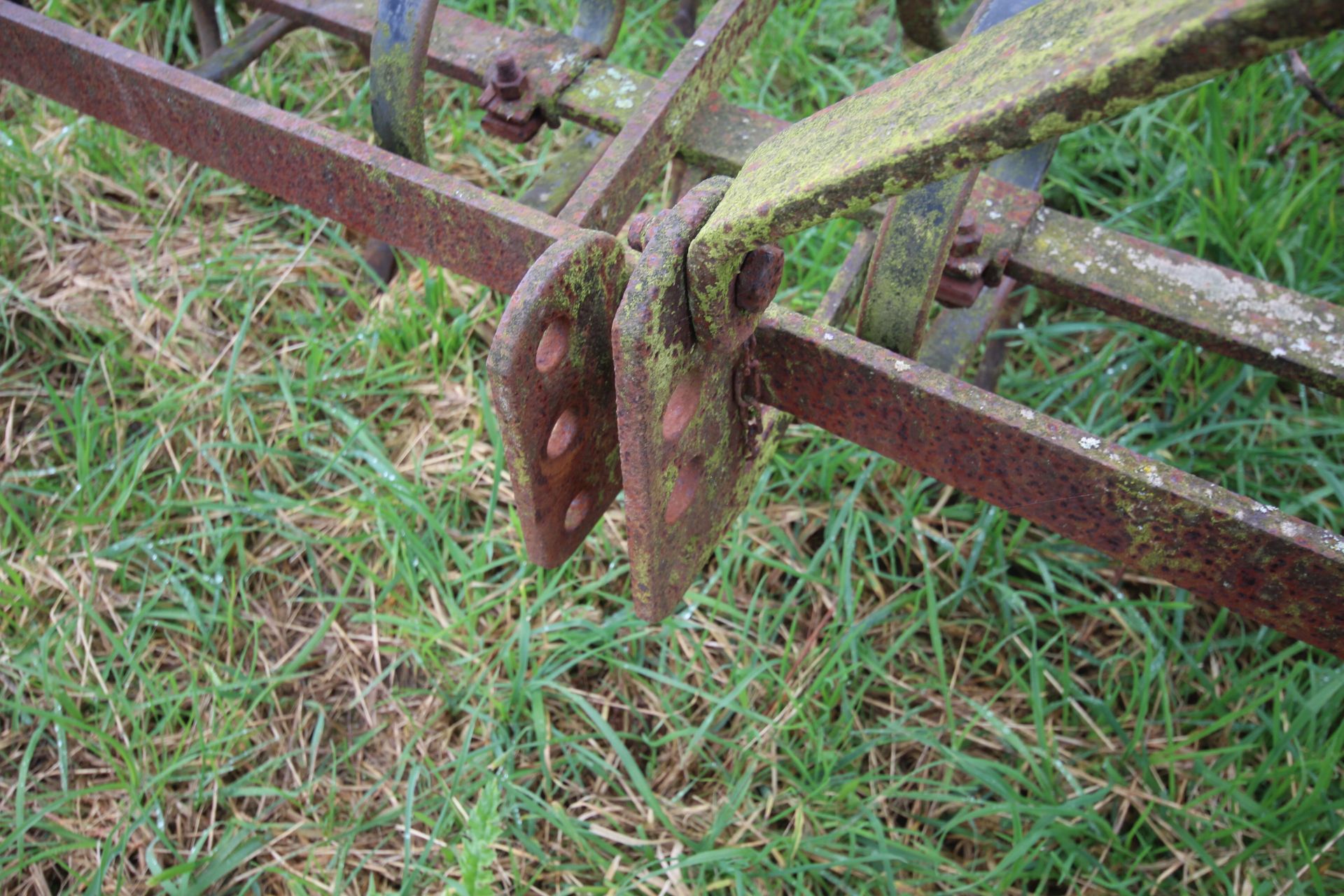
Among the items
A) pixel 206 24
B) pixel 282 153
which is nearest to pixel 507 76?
pixel 282 153

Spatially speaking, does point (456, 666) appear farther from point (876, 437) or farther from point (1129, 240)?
point (1129, 240)

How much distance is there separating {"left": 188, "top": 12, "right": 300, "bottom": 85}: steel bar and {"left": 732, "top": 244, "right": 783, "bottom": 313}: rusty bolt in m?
1.75

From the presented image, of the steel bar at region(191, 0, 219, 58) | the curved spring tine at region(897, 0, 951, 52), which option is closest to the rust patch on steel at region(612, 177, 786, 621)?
the curved spring tine at region(897, 0, 951, 52)

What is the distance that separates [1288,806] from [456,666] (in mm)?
1679

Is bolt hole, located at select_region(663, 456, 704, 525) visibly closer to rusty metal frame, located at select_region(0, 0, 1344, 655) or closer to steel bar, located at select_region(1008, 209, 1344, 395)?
rusty metal frame, located at select_region(0, 0, 1344, 655)

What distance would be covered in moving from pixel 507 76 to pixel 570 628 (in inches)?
45.9

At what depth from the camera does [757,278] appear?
4.12 feet

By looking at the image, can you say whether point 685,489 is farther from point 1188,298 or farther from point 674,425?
point 1188,298

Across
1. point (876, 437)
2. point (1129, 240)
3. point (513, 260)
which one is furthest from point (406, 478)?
point (1129, 240)

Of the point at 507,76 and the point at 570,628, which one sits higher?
the point at 507,76

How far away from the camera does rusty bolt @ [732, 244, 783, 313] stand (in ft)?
4.12

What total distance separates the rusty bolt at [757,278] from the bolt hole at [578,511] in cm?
44

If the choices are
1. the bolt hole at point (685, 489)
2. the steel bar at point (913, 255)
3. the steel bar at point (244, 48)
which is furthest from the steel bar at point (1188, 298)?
the steel bar at point (244, 48)

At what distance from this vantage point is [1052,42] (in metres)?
0.96
